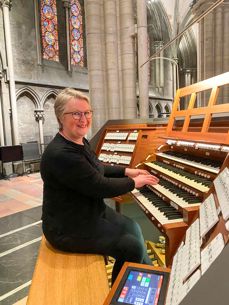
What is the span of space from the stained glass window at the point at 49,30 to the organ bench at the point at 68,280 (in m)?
11.8

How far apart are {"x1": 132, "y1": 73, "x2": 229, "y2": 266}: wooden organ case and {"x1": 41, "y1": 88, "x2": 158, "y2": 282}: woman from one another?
30cm

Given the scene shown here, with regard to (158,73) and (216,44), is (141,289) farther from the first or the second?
(158,73)

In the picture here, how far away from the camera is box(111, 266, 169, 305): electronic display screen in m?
1.03

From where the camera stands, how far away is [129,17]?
572 centimetres

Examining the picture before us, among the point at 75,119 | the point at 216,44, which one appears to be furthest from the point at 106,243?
the point at 216,44

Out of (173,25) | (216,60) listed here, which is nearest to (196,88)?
(216,60)

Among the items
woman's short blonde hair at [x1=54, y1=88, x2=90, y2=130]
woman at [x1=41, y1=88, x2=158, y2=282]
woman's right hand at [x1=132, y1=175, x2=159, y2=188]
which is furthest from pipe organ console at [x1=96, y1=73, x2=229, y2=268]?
woman's short blonde hair at [x1=54, y1=88, x2=90, y2=130]

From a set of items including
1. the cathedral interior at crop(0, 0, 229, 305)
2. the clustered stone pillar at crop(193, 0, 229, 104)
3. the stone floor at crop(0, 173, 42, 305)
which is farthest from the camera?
the clustered stone pillar at crop(193, 0, 229, 104)

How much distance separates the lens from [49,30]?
12273 mm

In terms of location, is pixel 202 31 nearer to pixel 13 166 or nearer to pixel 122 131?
pixel 122 131

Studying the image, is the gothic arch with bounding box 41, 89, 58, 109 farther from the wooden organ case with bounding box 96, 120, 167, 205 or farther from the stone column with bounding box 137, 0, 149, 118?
the wooden organ case with bounding box 96, 120, 167, 205

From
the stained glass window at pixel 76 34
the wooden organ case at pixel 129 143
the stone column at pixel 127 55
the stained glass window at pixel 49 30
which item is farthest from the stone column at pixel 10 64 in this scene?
the wooden organ case at pixel 129 143

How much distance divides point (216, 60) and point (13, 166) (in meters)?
7.59

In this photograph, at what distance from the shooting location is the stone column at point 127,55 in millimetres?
5680
